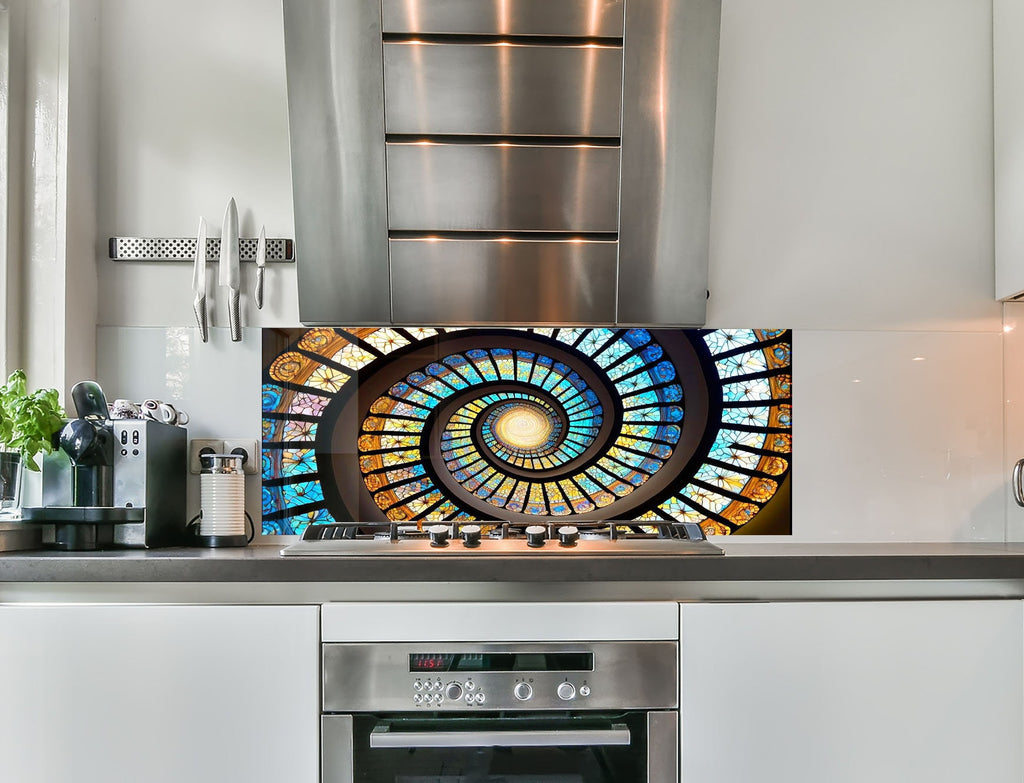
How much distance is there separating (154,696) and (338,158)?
1174 mm

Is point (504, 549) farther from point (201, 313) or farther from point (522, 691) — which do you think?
point (201, 313)

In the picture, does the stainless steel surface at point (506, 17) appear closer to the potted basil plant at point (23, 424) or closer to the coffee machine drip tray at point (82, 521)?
the potted basil plant at point (23, 424)

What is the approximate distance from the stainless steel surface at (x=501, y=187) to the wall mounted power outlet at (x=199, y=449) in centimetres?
70

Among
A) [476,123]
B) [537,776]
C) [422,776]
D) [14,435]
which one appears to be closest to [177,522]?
[14,435]

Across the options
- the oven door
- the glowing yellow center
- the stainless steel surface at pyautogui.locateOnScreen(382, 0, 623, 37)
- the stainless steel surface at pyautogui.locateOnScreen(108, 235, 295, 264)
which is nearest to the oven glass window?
the oven door

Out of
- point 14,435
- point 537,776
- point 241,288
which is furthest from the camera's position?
point 241,288

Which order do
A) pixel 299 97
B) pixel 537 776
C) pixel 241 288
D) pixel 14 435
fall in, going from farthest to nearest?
pixel 241 288 → pixel 299 97 → pixel 14 435 → pixel 537 776

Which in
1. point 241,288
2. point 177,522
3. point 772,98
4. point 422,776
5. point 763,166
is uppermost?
point 772,98

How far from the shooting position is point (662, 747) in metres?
1.53

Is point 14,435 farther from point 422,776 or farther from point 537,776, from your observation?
point 537,776

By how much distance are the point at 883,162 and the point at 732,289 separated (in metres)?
0.51

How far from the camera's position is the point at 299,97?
1.90 m

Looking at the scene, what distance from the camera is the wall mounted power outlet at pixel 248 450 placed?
2076 millimetres

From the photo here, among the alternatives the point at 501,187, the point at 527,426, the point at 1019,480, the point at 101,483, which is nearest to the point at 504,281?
the point at 501,187
